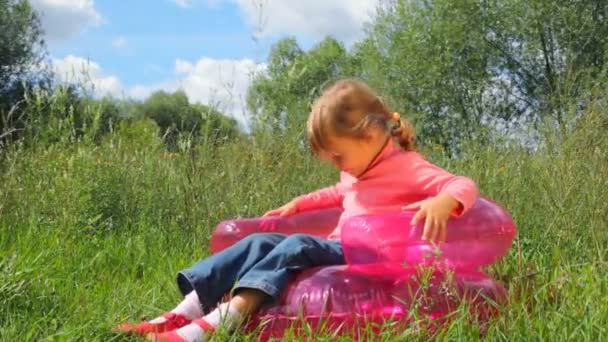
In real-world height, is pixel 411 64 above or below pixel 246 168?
above

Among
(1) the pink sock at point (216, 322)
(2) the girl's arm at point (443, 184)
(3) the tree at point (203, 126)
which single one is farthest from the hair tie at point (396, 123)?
(3) the tree at point (203, 126)

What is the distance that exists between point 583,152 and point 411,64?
15306mm

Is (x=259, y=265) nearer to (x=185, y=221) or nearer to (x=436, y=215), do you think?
(x=436, y=215)

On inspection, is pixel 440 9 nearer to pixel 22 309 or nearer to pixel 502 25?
pixel 502 25

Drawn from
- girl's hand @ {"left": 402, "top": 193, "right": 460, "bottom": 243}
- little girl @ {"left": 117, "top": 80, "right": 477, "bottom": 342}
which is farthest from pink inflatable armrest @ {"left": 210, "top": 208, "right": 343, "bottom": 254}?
girl's hand @ {"left": 402, "top": 193, "right": 460, "bottom": 243}

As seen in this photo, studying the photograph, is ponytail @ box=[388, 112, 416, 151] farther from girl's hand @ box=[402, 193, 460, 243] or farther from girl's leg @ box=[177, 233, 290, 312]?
girl's leg @ box=[177, 233, 290, 312]

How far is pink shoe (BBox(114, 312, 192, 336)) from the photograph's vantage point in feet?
8.67


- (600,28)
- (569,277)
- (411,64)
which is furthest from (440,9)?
(569,277)

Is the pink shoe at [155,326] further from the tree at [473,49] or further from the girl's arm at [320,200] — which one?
the tree at [473,49]

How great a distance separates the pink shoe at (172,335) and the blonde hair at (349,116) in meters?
0.76

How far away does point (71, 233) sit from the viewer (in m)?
4.02

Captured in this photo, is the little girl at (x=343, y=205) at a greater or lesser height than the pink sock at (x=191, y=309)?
greater

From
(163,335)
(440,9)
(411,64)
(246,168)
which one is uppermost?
(440,9)

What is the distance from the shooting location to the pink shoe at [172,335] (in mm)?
2523
